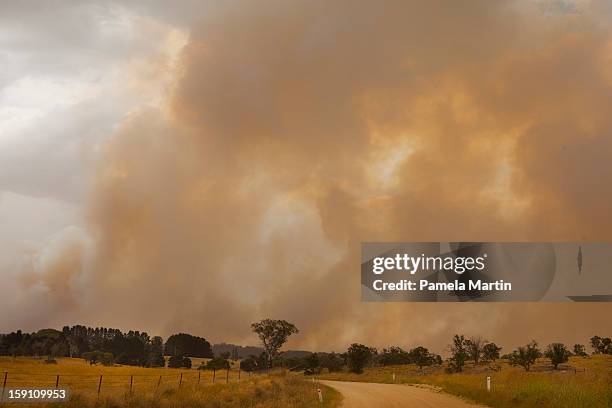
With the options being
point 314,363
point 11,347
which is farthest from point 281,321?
point 11,347

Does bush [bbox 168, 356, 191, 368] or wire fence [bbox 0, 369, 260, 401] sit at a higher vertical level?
wire fence [bbox 0, 369, 260, 401]

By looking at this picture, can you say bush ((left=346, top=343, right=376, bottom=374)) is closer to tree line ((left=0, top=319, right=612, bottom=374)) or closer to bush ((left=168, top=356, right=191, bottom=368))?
tree line ((left=0, top=319, right=612, bottom=374))

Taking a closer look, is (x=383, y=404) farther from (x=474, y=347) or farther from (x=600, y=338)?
(x=600, y=338)

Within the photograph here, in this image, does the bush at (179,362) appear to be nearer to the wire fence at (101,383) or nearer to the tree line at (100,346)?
the tree line at (100,346)

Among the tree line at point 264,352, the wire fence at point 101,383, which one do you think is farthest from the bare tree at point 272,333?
the wire fence at point 101,383

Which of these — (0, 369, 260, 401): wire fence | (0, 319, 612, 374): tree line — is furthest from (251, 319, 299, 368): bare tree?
(0, 369, 260, 401): wire fence

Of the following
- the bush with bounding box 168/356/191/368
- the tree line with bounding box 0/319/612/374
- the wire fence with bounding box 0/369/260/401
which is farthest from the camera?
the bush with bounding box 168/356/191/368

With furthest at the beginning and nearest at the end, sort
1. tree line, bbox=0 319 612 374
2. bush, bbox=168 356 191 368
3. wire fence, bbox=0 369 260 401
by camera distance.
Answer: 1. bush, bbox=168 356 191 368
2. tree line, bbox=0 319 612 374
3. wire fence, bbox=0 369 260 401

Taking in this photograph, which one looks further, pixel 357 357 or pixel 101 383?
pixel 357 357

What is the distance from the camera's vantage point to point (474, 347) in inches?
4601

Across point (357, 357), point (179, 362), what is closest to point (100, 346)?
point (179, 362)

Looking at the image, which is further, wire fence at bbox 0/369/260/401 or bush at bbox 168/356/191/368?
bush at bbox 168/356/191/368

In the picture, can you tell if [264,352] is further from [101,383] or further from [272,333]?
[101,383]

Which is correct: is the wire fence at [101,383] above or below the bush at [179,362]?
above
